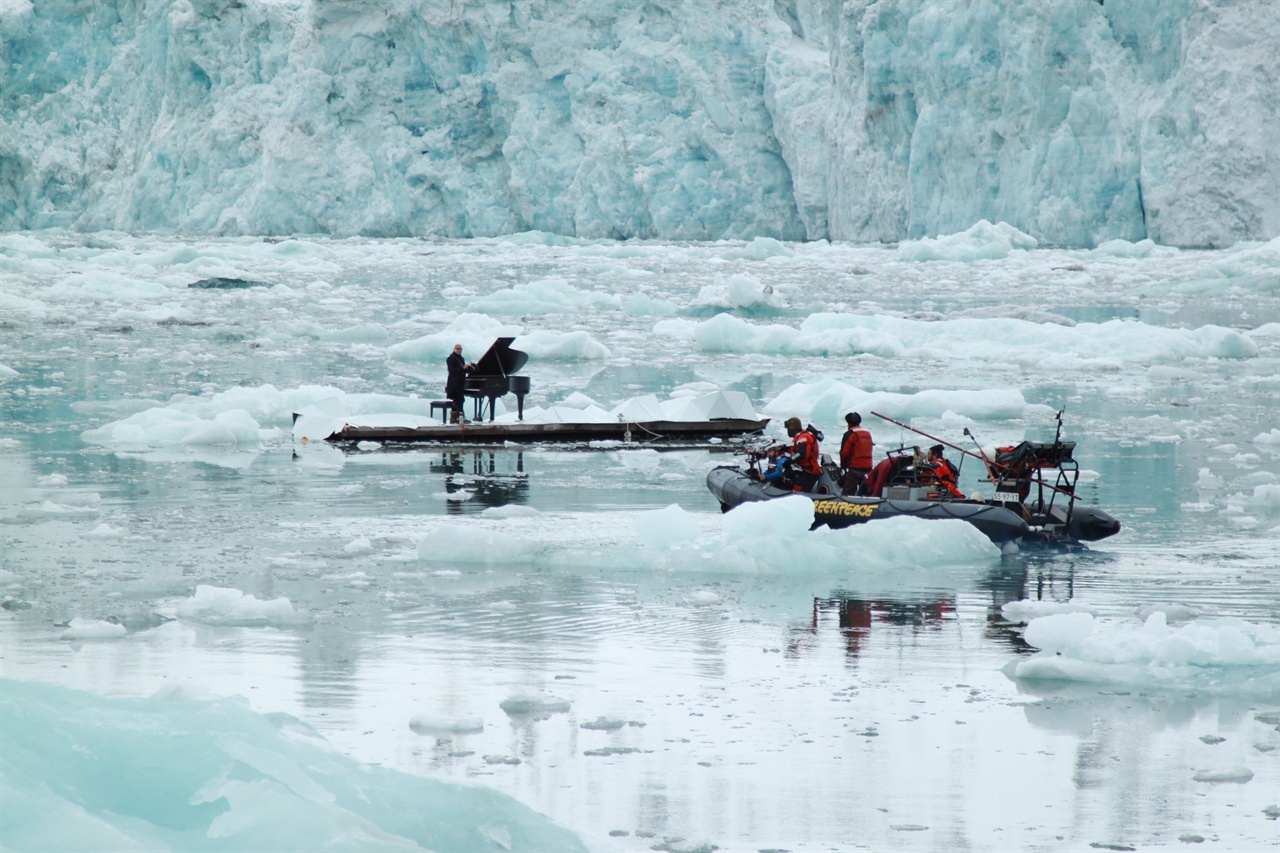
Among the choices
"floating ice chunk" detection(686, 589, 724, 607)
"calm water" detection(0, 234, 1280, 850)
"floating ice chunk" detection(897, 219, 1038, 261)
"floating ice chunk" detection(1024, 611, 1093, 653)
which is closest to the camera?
"calm water" detection(0, 234, 1280, 850)

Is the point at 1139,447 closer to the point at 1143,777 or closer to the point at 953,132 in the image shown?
the point at 1143,777

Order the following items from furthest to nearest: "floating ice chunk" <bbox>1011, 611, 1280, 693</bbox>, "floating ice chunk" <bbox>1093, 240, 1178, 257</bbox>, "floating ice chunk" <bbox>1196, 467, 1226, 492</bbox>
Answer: "floating ice chunk" <bbox>1093, 240, 1178, 257</bbox>
"floating ice chunk" <bbox>1196, 467, 1226, 492</bbox>
"floating ice chunk" <bbox>1011, 611, 1280, 693</bbox>

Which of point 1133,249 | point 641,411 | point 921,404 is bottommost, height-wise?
point 641,411

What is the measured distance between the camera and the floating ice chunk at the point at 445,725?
199 inches

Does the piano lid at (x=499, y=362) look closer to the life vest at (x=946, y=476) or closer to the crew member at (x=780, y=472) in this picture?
the crew member at (x=780, y=472)

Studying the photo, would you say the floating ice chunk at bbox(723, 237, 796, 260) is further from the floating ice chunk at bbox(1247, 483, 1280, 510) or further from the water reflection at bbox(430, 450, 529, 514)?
the floating ice chunk at bbox(1247, 483, 1280, 510)

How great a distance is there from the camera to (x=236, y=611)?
21.4 feet

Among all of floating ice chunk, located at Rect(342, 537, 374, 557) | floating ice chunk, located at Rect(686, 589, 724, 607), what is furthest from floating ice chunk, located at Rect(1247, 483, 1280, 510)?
floating ice chunk, located at Rect(342, 537, 374, 557)

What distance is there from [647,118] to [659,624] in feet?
121

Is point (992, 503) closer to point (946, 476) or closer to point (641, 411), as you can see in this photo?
point (946, 476)

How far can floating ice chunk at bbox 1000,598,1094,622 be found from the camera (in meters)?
6.77

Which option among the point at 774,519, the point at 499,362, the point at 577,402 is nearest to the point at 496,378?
the point at 499,362

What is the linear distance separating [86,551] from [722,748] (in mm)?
4381

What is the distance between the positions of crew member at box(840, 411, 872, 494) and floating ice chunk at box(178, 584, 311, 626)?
3.76 metres
